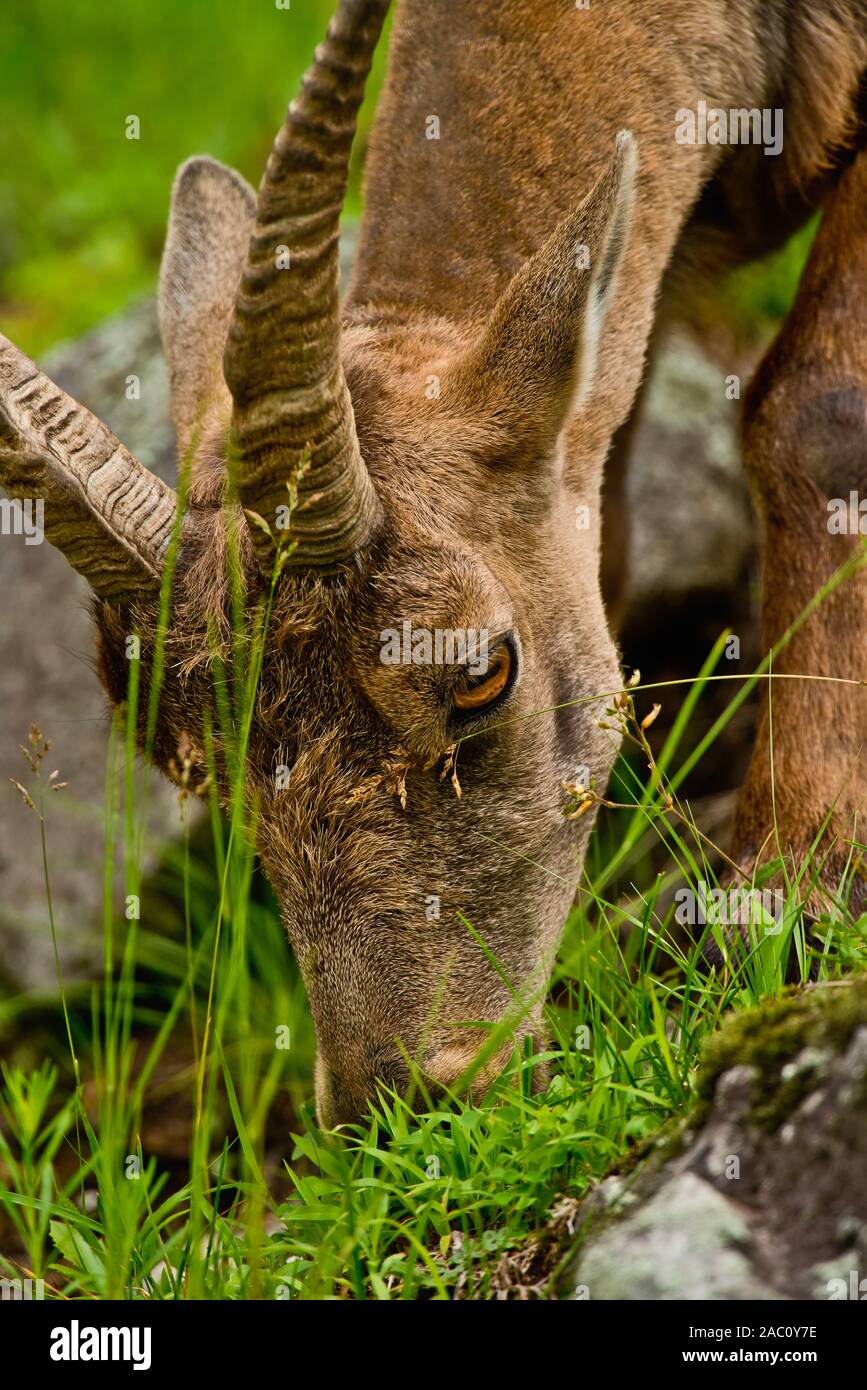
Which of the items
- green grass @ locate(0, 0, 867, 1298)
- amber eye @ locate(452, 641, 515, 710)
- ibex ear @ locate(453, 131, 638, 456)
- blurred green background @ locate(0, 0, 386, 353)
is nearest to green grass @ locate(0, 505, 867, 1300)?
green grass @ locate(0, 0, 867, 1298)

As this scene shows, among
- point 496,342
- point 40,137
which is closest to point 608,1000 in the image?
point 496,342

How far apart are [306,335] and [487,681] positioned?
1.15m

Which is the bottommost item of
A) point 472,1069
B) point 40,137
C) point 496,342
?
point 472,1069

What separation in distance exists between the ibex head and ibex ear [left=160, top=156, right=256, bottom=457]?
866 millimetres

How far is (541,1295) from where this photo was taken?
3143 mm

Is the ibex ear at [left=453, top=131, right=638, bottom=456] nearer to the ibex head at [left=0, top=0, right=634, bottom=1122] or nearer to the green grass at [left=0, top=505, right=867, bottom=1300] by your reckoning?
the ibex head at [left=0, top=0, right=634, bottom=1122]

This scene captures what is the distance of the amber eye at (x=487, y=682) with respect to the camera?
14.5 feet

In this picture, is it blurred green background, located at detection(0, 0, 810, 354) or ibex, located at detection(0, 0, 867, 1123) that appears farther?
blurred green background, located at detection(0, 0, 810, 354)

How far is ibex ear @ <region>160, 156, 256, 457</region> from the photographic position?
5684 mm

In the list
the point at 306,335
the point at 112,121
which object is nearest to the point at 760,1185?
the point at 306,335

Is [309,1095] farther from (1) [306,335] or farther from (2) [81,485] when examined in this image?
(1) [306,335]

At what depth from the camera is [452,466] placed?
4.67 m

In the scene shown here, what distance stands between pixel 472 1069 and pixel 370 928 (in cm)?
79
